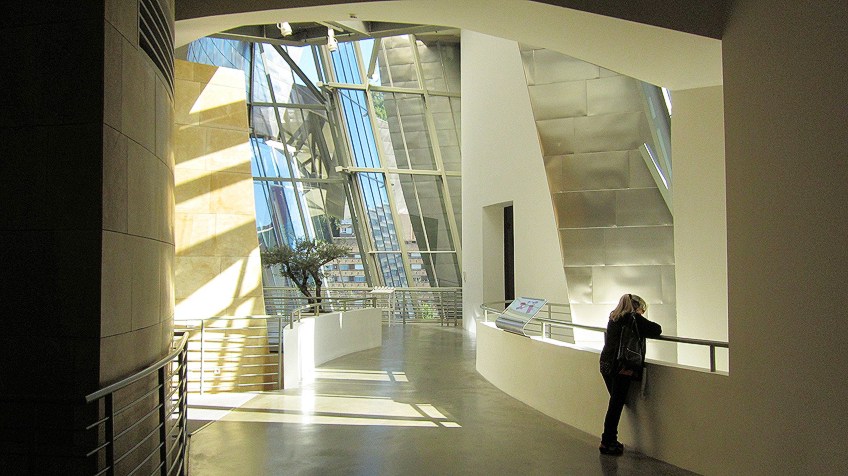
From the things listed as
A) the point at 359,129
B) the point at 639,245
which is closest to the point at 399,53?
the point at 359,129

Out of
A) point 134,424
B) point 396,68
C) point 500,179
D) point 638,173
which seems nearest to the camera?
point 134,424

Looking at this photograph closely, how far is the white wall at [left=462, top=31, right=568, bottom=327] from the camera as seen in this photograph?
13.4 m

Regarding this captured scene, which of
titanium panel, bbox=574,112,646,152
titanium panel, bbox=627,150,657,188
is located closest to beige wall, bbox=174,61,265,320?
titanium panel, bbox=574,112,646,152

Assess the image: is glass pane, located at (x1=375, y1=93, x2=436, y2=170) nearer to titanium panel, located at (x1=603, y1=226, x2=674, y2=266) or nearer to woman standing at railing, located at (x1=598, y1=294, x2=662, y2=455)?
titanium panel, located at (x1=603, y1=226, x2=674, y2=266)

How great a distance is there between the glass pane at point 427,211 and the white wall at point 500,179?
4.99 metres

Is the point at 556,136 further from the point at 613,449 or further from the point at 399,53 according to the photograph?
the point at 399,53

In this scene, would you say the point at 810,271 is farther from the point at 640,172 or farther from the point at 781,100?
the point at 640,172

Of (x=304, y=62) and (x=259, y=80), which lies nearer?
(x=259, y=80)

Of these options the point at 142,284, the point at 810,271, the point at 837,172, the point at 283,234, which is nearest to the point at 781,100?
the point at 837,172

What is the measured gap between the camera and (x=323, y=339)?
44.2 feet

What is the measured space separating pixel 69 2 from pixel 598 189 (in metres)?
9.64

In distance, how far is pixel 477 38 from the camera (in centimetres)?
1722

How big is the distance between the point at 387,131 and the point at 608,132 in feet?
45.3

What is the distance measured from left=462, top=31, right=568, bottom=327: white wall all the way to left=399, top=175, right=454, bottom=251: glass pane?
4.99 m
